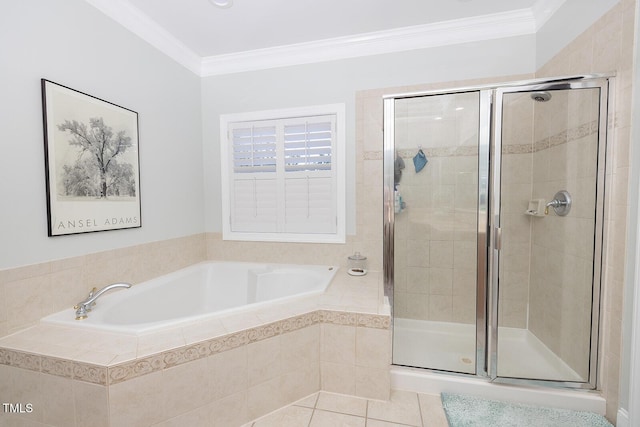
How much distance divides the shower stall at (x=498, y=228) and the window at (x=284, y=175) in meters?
0.68

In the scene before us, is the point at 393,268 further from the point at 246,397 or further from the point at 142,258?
the point at 142,258

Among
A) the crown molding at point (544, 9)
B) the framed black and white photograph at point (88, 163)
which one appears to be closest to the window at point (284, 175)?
the framed black and white photograph at point (88, 163)

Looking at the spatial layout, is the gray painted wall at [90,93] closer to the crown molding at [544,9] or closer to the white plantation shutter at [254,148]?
the white plantation shutter at [254,148]

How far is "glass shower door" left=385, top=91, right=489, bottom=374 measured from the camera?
1729mm

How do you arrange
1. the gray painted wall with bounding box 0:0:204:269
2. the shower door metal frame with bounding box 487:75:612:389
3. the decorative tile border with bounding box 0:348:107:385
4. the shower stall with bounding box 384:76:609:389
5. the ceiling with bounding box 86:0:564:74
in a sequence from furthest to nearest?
the ceiling with bounding box 86:0:564:74, the shower stall with bounding box 384:76:609:389, the shower door metal frame with bounding box 487:75:612:389, the gray painted wall with bounding box 0:0:204:269, the decorative tile border with bounding box 0:348:107:385

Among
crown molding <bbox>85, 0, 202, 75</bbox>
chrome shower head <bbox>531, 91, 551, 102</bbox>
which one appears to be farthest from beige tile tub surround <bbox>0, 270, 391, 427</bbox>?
crown molding <bbox>85, 0, 202, 75</bbox>

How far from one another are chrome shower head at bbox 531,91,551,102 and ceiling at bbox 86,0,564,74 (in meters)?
0.64

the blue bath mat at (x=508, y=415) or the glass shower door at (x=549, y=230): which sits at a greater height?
the glass shower door at (x=549, y=230)

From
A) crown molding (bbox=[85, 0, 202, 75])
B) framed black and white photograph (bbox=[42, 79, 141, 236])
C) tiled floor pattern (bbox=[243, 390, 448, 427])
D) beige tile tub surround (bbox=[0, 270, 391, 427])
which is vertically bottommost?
tiled floor pattern (bbox=[243, 390, 448, 427])

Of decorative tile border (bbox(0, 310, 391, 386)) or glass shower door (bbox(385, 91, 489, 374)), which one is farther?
glass shower door (bbox(385, 91, 489, 374))

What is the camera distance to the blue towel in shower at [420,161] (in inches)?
76.2

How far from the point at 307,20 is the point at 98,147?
1.70 meters

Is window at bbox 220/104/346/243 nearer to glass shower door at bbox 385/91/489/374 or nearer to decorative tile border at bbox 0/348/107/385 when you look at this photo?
glass shower door at bbox 385/91/489/374

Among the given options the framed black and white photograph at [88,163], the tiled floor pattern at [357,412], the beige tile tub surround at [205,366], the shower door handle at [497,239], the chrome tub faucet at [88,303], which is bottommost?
the tiled floor pattern at [357,412]
